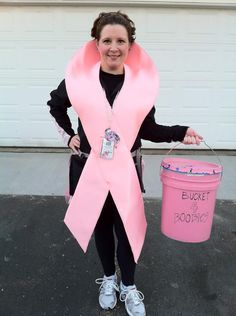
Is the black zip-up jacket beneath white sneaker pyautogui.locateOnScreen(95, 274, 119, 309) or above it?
above

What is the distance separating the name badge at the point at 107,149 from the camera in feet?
7.45

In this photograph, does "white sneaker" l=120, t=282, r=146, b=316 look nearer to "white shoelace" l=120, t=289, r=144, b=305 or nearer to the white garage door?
"white shoelace" l=120, t=289, r=144, b=305

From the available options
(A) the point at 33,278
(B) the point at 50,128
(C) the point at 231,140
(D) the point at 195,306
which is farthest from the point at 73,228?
(C) the point at 231,140

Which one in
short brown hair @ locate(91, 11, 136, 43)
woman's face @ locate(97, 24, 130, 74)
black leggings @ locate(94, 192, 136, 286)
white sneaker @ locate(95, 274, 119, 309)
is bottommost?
white sneaker @ locate(95, 274, 119, 309)

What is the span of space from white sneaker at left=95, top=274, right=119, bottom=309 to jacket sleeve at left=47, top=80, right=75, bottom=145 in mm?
980

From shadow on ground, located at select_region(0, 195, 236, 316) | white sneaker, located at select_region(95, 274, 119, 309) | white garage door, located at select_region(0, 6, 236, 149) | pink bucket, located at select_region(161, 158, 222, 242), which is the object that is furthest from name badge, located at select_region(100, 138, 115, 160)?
white garage door, located at select_region(0, 6, 236, 149)

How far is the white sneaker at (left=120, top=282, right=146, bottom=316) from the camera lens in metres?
2.52

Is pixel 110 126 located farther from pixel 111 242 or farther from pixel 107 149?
pixel 111 242

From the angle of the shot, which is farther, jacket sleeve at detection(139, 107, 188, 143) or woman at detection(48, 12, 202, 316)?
jacket sleeve at detection(139, 107, 188, 143)

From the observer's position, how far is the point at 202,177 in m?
2.44

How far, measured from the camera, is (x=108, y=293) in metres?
2.63

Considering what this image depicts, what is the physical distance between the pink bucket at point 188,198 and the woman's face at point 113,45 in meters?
0.73

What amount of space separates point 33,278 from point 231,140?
4.59 m

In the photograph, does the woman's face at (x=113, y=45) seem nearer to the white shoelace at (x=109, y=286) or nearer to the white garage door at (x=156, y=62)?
the white shoelace at (x=109, y=286)
